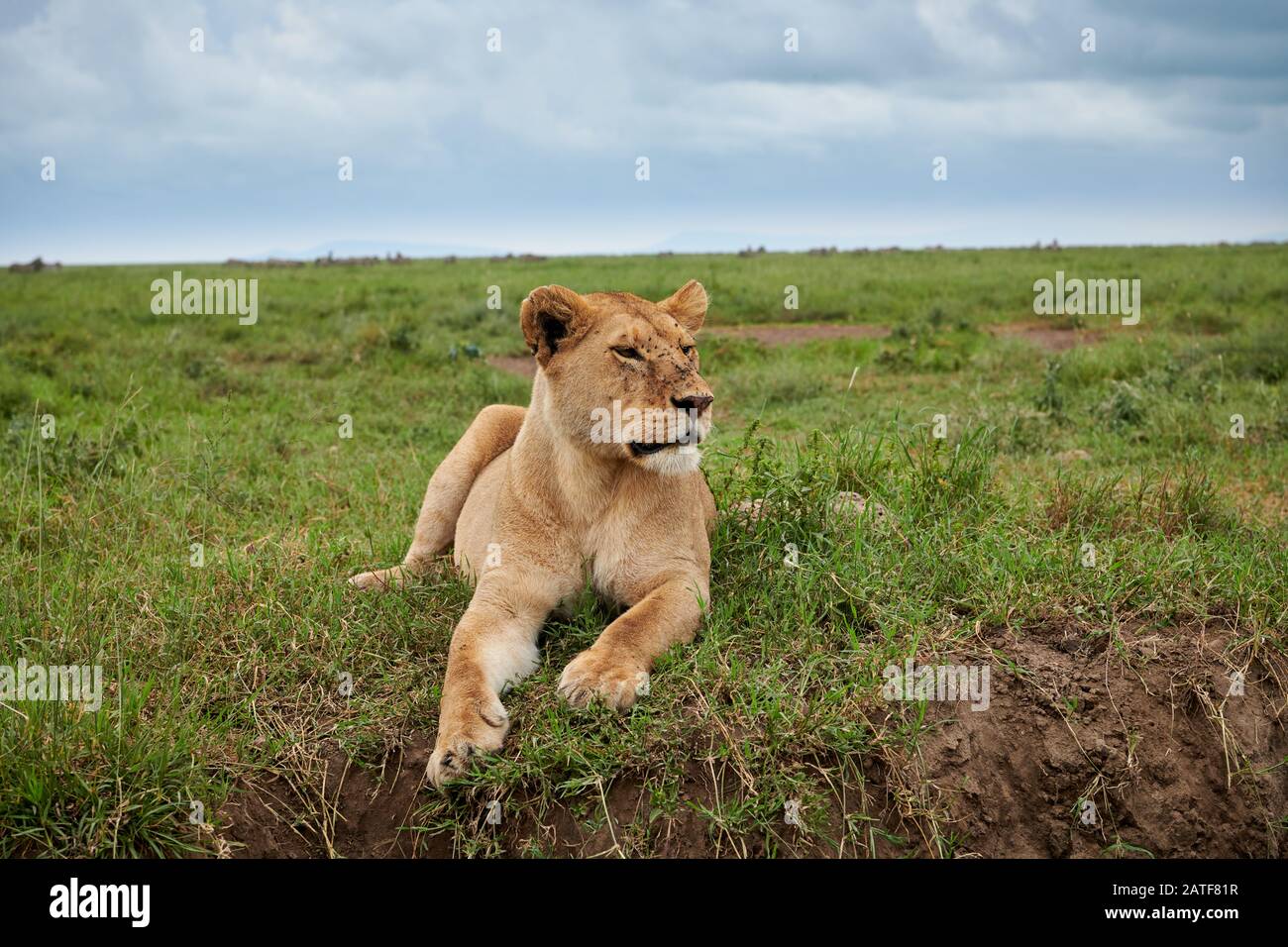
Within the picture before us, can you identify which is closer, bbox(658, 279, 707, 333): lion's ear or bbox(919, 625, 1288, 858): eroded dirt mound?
bbox(919, 625, 1288, 858): eroded dirt mound

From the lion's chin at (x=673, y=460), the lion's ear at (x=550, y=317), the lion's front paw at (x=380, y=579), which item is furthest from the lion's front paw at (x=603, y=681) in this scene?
the lion's front paw at (x=380, y=579)

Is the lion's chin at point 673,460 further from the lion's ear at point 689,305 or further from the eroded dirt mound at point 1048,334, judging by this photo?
the eroded dirt mound at point 1048,334

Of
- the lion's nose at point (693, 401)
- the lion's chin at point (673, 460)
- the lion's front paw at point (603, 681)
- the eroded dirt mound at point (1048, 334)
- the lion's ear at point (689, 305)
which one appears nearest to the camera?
the lion's front paw at point (603, 681)

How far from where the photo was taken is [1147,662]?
4.12 m

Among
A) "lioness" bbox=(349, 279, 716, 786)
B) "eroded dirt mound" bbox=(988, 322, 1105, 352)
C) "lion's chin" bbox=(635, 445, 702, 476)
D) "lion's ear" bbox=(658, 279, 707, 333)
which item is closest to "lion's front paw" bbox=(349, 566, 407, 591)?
"lioness" bbox=(349, 279, 716, 786)

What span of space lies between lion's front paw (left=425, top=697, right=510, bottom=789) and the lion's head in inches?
40.4

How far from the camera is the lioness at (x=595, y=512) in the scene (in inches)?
145

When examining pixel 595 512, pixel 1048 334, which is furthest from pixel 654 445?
pixel 1048 334

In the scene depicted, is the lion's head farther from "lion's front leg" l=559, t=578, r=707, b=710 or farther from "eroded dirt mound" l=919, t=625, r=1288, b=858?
"eroded dirt mound" l=919, t=625, r=1288, b=858

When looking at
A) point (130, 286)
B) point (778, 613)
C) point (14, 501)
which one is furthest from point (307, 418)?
point (130, 286)

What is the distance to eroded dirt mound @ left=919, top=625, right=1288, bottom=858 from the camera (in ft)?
12.1

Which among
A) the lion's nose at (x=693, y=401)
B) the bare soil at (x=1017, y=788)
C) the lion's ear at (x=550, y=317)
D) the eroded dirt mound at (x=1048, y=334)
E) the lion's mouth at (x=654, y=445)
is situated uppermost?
the eroded dirt mound at (x=1048, y=334)

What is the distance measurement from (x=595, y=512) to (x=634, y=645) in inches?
23.2
